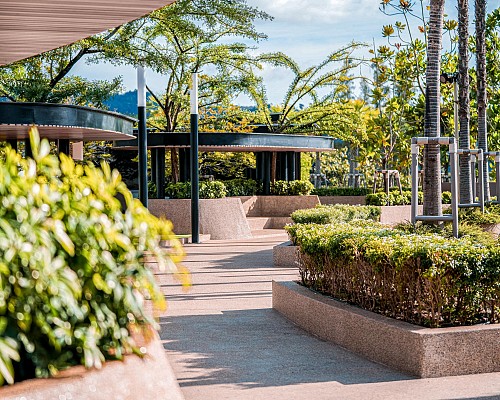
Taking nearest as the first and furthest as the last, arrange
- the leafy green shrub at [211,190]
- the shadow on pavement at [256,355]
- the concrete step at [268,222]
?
the shadow on pavement at [256,355]
the leafy green shrub at [211,190]
the concrete step at [268,222]

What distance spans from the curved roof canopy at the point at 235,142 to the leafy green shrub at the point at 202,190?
1.46 metres

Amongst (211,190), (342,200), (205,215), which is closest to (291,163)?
(342,200)

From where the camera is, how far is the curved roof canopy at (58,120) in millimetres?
14773

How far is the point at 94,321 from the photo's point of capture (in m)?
3.23

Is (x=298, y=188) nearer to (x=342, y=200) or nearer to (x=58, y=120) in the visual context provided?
(x=342, y=200)

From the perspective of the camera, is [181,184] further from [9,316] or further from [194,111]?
[9,316]

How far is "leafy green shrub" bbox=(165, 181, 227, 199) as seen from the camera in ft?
74.5

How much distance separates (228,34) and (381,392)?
2390 centimetres

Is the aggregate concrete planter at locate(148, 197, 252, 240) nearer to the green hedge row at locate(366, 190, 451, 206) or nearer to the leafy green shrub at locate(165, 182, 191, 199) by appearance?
the leafy green shrub at locate(165, 182, 191, 199)

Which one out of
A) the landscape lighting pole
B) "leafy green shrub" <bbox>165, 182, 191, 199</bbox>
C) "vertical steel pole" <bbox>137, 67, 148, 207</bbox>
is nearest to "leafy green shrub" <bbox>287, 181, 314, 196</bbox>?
"leafy green shrub" <bbox>165, 182, 191, 199</bbox>

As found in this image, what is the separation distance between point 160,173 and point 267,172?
18.4ft

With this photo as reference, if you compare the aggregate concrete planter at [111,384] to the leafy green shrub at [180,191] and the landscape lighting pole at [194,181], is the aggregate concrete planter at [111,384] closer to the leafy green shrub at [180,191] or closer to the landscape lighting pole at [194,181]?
the landscape lighting pole at [194,181]

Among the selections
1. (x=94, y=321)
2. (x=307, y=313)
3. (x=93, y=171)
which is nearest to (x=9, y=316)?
(x=94, y=321)

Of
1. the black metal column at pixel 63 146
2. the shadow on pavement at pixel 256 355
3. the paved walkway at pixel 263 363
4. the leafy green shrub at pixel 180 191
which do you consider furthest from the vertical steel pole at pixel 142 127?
the shadow on pavement at pixel 256 355
